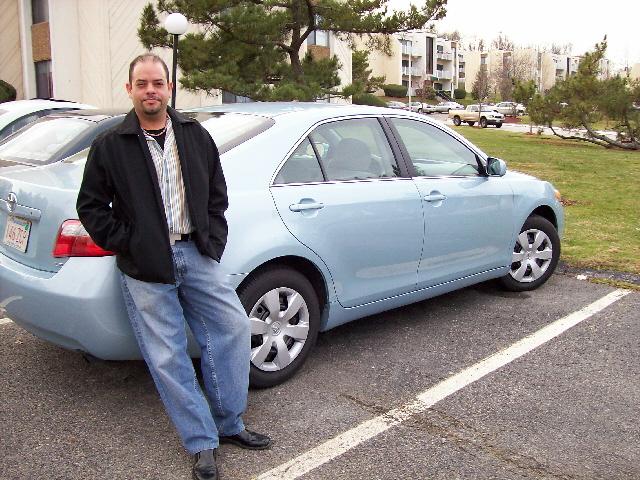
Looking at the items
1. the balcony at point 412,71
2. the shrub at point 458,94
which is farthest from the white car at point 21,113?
the shrub at point 458,94

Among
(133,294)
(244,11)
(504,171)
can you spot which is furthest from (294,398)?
(244,11)

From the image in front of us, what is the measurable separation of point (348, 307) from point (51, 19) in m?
25.7

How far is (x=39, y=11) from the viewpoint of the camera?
28.2m

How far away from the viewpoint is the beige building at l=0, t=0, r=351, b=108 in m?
25.4

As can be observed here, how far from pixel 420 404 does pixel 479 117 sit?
4503 cm

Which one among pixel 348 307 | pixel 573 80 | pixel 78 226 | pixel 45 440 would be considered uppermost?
pixel 573 80

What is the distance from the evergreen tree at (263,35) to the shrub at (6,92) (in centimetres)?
1113

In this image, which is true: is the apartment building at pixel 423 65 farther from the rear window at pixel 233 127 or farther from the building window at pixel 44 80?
the rear window at pixel 233 127

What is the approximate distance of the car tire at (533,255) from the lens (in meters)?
5.57

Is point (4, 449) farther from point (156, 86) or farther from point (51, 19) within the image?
point (51, 19)

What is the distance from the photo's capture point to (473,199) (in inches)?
193

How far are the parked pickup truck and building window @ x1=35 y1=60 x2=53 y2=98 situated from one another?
2784 centimetres

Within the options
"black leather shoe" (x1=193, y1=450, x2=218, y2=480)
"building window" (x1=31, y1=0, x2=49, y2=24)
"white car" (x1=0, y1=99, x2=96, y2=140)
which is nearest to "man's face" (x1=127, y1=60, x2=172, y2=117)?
"black leather shoe" (x1=193, y1=450, x2=218, y2=480)

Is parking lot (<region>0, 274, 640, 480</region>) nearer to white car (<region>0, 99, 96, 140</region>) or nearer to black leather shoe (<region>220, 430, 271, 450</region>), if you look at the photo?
black leather shoe (<region>220, 430, 271, 450</region>)
